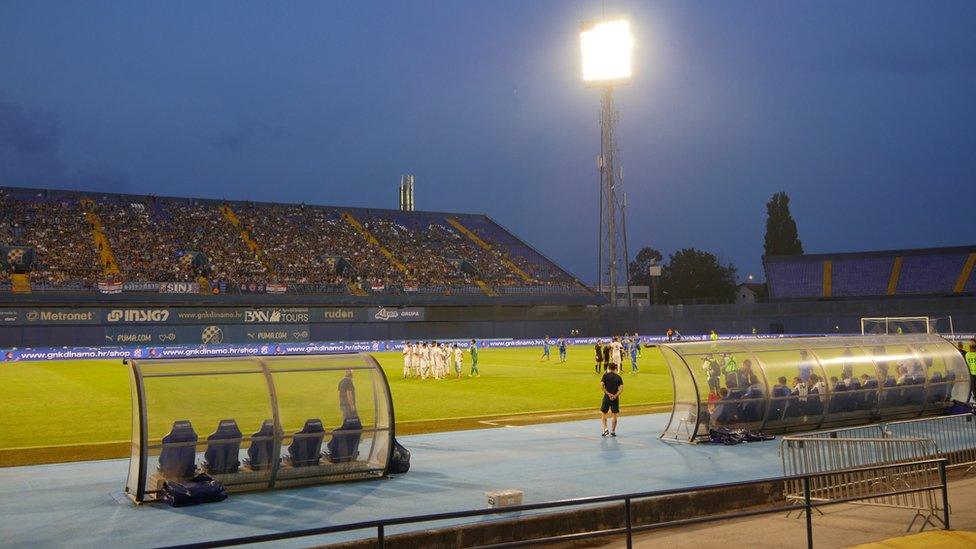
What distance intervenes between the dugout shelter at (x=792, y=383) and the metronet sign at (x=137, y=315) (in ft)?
163

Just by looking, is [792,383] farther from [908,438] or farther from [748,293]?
[748,293]

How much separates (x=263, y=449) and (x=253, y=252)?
198 ft

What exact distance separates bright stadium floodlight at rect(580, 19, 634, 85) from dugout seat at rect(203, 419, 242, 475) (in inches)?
1648

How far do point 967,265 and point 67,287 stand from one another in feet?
238

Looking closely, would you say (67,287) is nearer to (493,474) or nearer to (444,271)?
(444,271)

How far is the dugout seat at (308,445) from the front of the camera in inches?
570

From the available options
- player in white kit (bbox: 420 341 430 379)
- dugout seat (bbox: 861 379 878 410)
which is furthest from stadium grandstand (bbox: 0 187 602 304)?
dugout seat (bbox: 861 379 878 410)

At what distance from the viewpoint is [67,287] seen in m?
58.8

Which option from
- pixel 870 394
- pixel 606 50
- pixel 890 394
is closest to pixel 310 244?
pixel 606 50

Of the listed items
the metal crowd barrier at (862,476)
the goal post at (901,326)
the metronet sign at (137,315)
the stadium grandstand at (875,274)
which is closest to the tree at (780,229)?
the stadium grandstand at (875,274)

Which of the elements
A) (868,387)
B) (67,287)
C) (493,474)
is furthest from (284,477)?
(67,287)

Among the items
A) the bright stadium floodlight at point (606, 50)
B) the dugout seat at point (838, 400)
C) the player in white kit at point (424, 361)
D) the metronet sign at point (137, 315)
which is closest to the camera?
the dugout seat at point (838, 400)

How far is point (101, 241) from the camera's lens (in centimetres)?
6700

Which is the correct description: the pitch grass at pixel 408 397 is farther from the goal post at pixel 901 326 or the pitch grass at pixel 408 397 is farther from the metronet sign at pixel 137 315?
the metronet sign at pixel 137 315
